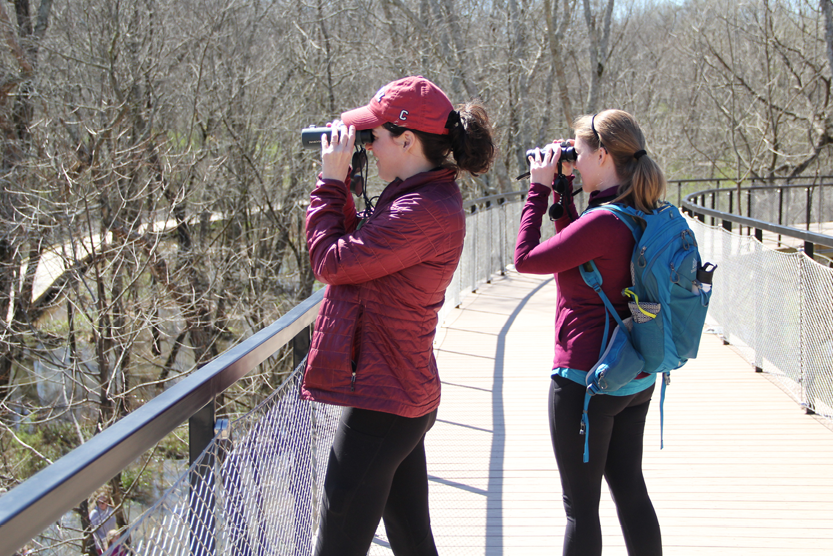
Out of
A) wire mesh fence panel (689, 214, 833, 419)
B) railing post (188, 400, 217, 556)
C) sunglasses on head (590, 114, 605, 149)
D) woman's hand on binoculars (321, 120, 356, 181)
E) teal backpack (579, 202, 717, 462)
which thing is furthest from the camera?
wire mesh fence panel (689, 214, 833, 419)

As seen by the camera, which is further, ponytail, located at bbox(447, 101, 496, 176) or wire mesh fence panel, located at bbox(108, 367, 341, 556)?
ponytail, located at bbox(447, 101, 496, 176)

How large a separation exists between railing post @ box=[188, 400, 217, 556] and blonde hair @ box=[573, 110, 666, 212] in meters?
1.36

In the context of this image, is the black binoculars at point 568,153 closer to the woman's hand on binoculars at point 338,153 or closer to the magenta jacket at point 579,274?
the magenta jacket at point 579,274

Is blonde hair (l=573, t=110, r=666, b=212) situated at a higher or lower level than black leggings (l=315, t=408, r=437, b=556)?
higher

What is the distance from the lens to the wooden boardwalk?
3.24 metres

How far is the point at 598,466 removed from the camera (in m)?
2.12

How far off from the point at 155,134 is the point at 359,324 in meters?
13.3

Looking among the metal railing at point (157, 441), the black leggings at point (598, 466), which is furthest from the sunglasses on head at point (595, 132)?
the metal railing at point (157, 441)

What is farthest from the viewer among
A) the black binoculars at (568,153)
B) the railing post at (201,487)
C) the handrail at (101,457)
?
the black binoculars at (568,153)

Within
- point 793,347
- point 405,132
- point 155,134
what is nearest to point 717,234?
point 793,347

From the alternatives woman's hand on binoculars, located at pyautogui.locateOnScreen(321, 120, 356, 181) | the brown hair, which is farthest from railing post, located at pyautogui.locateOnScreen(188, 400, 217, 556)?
the brown hair

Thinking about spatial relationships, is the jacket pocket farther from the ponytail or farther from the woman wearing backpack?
the woman wearing backpack

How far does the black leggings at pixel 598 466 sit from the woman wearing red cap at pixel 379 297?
1.63ft

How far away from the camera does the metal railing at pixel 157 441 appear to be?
3.15 feet
